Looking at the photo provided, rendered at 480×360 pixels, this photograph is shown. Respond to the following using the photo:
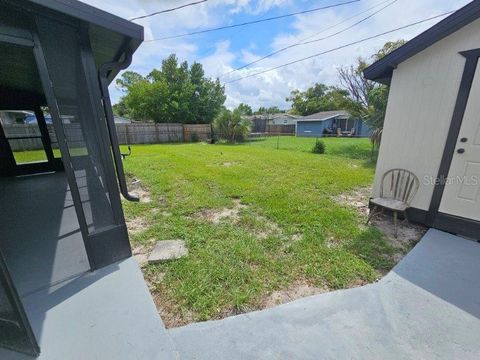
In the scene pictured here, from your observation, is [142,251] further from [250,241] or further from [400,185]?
[400,185]

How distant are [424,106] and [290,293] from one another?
125 inches

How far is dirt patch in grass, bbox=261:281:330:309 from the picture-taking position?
186 centimetres

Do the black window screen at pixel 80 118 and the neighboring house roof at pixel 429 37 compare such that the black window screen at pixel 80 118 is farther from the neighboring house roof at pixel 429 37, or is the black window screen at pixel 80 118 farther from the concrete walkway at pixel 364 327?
the neighboring house roof at pixel 429 37

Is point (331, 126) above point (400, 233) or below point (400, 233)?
above

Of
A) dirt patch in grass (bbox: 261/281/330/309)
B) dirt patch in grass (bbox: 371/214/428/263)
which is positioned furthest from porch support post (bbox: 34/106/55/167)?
dirt patch in grass (bbox: 371/214/428/263)

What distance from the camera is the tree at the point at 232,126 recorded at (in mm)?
15320

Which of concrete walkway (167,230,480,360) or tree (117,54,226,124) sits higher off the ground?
tree (117,54,226,124)

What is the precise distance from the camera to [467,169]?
2777mm

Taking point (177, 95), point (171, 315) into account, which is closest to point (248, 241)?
point (171, 315)

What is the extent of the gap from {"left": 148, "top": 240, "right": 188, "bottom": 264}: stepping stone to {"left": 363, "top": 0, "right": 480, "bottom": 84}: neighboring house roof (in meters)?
3.93

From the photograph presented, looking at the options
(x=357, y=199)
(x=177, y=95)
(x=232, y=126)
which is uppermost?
(x=177, y=95)

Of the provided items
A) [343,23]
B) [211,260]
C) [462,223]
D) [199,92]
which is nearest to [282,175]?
[462,223]

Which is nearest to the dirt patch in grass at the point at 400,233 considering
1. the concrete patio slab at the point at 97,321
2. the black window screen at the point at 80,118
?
the concrete patio slab at the point at 97,321

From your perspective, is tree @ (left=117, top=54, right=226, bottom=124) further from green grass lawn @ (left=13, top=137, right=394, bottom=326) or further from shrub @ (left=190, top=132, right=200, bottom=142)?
green grass lawn @ (left=13, top=137, right=394, bottom=326)
